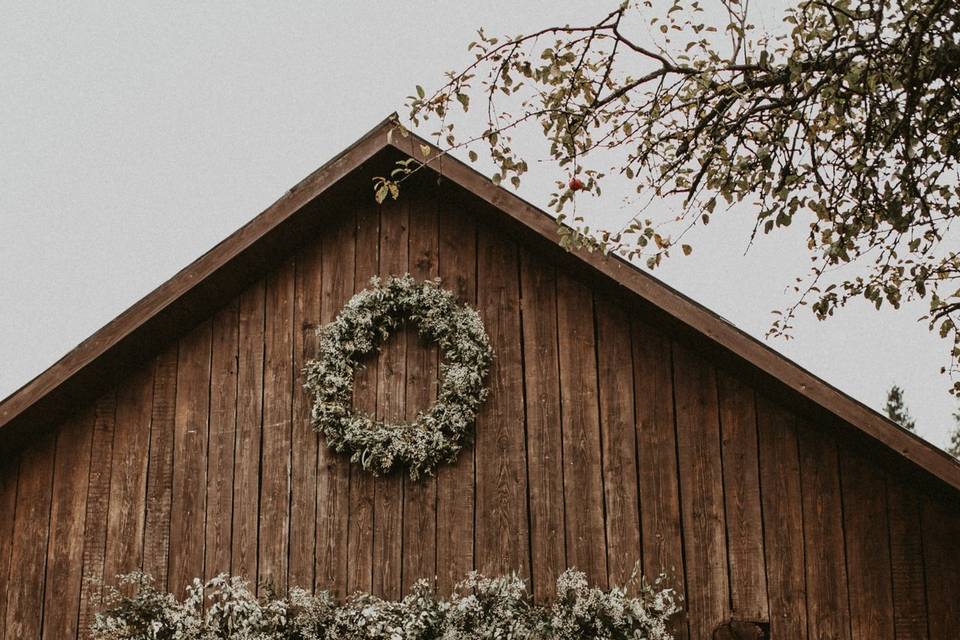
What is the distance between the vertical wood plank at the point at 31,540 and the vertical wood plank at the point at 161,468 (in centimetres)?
68

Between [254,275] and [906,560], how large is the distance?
15.3 ft

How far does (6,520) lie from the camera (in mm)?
6297

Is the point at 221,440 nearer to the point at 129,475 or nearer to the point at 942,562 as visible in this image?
the point at 129,475

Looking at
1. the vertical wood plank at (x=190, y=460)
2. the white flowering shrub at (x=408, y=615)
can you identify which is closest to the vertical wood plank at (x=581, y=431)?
the white flowering shrub at (x=408, y=615)

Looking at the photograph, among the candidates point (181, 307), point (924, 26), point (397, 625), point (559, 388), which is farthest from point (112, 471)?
point (924, 26)

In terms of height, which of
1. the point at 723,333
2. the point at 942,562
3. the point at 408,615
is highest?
the point at 723,333

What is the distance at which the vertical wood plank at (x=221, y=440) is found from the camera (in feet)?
20.4

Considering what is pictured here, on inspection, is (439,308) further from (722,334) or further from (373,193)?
A: (722,334)

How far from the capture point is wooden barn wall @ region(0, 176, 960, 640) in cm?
586

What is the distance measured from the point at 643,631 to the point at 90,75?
35257 mm

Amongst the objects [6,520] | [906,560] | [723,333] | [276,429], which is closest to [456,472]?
[276,429]

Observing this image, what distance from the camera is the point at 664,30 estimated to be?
4551 millimetres

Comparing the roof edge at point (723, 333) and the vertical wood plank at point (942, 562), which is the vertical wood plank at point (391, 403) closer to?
the roof edge at point (723, 333)

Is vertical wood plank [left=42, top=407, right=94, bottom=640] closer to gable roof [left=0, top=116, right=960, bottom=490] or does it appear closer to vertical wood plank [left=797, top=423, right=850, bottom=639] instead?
gable roof [left=0, top=116, right=960, bottom=490]
